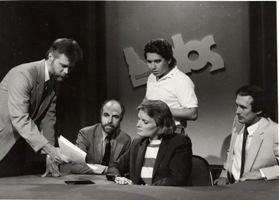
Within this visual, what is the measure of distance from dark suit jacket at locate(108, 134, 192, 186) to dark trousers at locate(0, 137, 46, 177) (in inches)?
24.2

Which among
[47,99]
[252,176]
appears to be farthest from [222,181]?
[47,99]

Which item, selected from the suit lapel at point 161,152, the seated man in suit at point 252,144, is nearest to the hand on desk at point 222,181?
the seated man in suit at point 252,144

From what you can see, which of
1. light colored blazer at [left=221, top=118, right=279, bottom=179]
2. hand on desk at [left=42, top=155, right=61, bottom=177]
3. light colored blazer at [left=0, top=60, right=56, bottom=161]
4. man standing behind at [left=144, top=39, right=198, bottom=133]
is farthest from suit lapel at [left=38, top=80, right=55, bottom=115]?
light colored blazer at [left=221, top=118, right=279, bottom=179]

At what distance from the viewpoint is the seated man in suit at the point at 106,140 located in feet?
8.31

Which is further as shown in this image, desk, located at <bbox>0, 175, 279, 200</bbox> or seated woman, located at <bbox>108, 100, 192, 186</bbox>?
seated woman, located at <bbox>108, 100, 192, 186</bbox>

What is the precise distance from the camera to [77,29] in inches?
130

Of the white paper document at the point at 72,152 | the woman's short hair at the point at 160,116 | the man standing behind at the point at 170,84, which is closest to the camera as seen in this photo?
the white paper document at the point at 72,152

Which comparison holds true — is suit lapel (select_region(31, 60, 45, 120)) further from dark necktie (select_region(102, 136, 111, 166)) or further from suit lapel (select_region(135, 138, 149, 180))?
suit lapel (select_region(135, 138, 149, 180))

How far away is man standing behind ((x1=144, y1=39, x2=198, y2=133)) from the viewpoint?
8.10 feet

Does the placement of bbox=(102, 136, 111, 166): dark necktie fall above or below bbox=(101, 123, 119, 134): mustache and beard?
below

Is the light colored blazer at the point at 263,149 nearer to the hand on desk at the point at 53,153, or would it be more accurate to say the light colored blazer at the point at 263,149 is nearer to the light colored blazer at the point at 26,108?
the hand on desk at the point at 53,153

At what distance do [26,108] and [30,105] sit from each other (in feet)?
0.31

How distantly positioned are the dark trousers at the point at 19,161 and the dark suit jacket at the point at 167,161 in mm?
614

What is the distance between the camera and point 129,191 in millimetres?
1716
